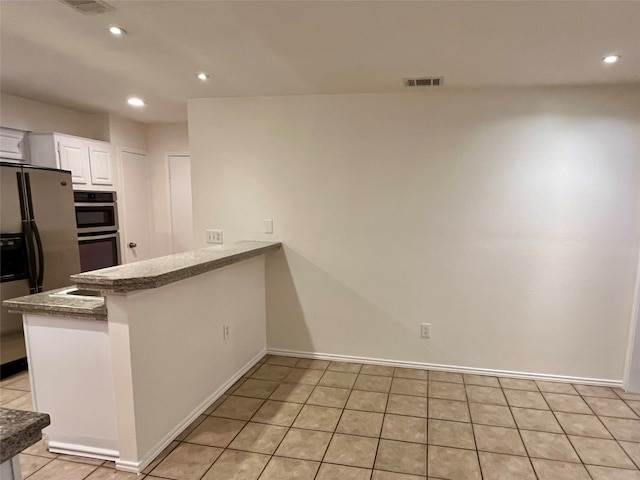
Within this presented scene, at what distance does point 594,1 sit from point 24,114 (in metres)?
4.40

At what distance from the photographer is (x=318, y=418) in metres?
2.54

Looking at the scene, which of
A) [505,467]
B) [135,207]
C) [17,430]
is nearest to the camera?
[17,430]

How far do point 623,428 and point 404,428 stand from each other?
1.43m

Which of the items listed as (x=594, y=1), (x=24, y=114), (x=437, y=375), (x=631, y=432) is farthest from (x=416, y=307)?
(x=24, y=114)

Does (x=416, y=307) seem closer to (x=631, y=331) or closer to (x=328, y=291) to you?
(x=328, y=291)

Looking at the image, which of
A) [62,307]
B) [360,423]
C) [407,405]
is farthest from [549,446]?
[62,307]

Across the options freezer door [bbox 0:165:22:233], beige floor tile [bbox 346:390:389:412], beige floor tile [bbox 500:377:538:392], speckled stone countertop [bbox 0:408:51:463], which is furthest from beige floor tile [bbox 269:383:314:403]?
freezer door [bbox 0:165:22:233]

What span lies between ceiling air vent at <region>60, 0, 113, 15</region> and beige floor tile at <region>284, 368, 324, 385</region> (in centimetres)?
274

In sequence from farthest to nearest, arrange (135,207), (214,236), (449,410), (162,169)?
(162,169) → (135,207) → (214,236) → (449,410)

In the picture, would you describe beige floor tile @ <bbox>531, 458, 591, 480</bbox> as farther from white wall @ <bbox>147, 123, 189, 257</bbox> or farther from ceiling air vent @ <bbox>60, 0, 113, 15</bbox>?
white wall @ <bbox>147, 123, 189, 257</bbox>

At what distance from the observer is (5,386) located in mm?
2943

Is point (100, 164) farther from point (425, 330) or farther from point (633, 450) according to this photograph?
point (633, 450)

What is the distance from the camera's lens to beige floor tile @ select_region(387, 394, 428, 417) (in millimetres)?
2621

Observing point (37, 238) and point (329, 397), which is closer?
point (329, 397)
